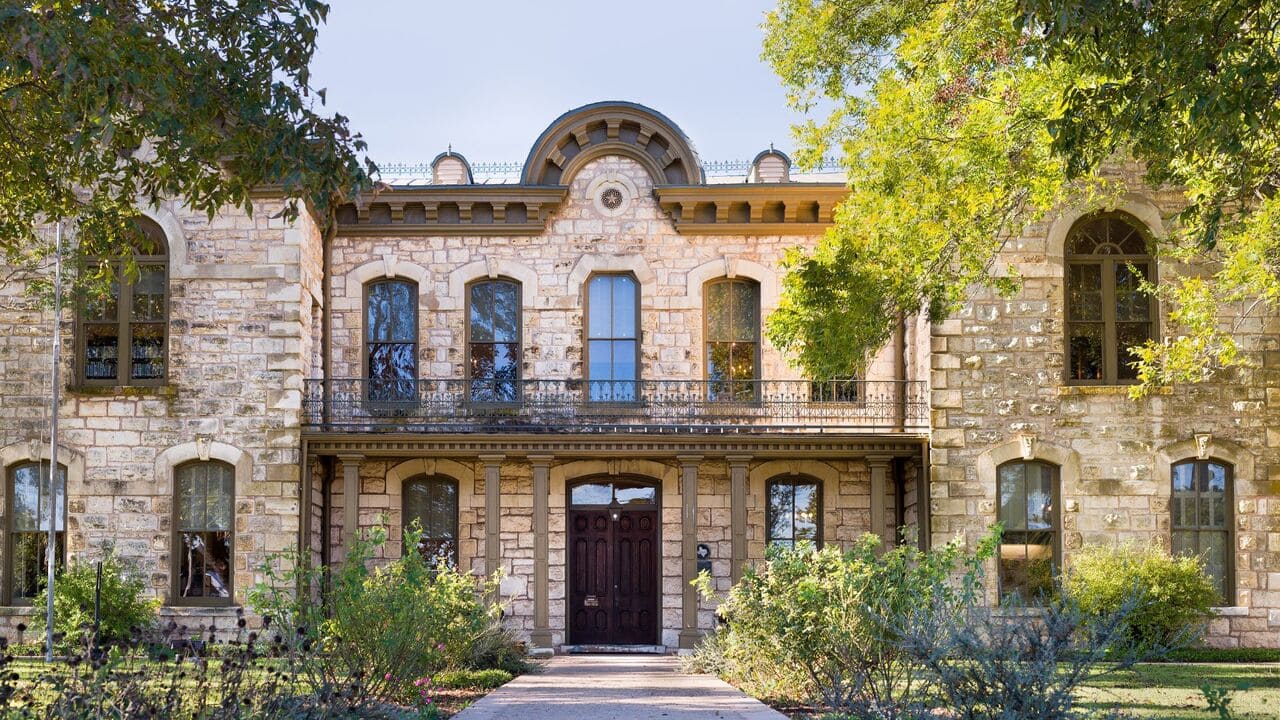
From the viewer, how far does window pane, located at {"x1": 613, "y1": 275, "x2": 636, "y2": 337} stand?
22328 millimetres

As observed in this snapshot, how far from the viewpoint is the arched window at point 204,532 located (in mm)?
20594

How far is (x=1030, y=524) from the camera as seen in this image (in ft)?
66.5

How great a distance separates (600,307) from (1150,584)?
8.61 m

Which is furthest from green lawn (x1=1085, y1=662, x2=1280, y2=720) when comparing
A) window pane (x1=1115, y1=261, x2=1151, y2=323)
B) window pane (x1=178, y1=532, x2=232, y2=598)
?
window pane (x1=178, y1=532, x2=232, y2=598)

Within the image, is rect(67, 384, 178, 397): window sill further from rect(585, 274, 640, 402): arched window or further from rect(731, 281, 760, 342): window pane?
rect(731, 281, 760, 342): window pane

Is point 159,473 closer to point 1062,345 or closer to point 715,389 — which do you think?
point 715,389

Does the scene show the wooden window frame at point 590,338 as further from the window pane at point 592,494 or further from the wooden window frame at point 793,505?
the wooden window frame at point 793,505

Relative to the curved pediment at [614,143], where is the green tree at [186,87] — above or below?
below

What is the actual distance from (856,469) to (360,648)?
1142cm

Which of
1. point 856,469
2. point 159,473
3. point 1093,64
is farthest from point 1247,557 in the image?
point 159,473

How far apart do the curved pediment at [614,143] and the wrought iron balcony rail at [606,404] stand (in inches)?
123

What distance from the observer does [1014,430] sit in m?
20.1

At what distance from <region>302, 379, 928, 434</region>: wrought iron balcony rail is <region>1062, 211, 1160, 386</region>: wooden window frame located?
2.35m

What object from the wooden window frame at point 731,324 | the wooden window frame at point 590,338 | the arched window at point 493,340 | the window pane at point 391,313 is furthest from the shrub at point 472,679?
the window pane at point 391,313
